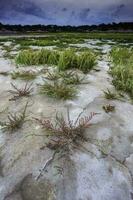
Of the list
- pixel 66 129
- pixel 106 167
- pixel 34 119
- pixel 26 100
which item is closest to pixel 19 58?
pixel 26 100

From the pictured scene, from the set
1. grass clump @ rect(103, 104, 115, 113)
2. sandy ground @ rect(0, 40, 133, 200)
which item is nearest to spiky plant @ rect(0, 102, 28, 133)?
sandy ground @ rect(0, 40, 133, 200)

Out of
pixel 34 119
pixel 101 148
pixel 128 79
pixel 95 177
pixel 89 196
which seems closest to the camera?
pixel 89 196

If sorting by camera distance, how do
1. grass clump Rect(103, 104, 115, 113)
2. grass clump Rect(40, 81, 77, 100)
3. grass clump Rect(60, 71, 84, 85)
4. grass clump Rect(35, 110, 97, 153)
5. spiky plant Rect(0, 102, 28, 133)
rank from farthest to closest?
1. grass clump Rect(60, 71, 84, 85)
2. grass clump Rect(40, 81, 77, 100)
3. grass clump Rect(103, 104, 115, 113)
4. spiky plant Rect(0, 102, 28, 133)
5. grass clump Rect(35, 110, 97, 153)

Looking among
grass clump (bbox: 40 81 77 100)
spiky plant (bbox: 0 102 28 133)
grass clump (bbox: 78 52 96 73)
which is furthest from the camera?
grass clump (bbox: 78 52 96 73)

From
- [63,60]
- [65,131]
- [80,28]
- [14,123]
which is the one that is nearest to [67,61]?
[63,60]

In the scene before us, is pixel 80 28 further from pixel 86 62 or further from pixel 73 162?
Answer: pixel 73 162

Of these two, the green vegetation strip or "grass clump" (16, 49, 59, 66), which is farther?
"grass clump" (16, 49, 59, 66)

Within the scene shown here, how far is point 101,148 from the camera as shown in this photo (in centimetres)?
347

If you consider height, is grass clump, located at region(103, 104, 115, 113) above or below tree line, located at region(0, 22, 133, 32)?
above

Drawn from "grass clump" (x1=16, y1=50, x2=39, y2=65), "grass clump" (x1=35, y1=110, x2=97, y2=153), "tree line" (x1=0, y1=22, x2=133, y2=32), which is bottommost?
"tree line" (x1=0, y1=22, x2=133, y2=32)

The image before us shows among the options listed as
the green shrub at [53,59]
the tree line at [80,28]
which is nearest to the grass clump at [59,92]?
the green shrub at [53,59]

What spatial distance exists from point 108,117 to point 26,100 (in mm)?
1552

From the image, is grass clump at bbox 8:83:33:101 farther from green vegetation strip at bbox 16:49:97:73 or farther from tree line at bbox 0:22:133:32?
tree line at bbox 0:22:133:32

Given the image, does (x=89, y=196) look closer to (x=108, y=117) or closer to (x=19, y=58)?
(x=108, y=117)
